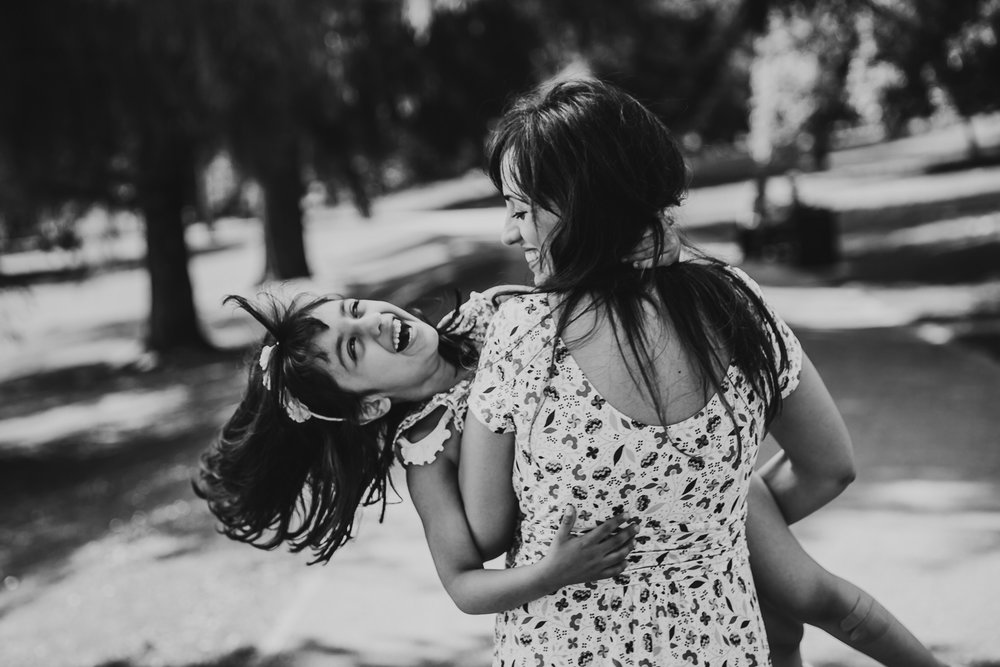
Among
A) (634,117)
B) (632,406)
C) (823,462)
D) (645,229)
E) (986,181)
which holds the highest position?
(634,117)

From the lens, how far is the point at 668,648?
2016 millimetres

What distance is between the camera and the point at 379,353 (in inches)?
86.1

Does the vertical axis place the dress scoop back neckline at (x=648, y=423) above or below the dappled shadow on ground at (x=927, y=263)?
above

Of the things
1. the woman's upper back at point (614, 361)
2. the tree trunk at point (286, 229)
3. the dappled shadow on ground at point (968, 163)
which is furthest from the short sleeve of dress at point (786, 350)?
the dappled shadow on ground at point (968, 163)

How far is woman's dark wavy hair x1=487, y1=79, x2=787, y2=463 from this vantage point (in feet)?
6.01

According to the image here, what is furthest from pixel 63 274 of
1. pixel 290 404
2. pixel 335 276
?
pixel 335 276

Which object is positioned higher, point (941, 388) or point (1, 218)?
point (1, 218)

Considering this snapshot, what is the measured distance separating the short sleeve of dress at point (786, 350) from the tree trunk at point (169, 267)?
13.2 m

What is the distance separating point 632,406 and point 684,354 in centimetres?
13

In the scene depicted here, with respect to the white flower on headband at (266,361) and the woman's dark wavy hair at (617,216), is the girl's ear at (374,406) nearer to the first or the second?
the white flower on headband at (266,361)

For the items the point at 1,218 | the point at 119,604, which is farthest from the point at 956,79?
the point at 1,218

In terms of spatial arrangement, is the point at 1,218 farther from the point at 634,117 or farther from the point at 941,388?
the point at 634,117

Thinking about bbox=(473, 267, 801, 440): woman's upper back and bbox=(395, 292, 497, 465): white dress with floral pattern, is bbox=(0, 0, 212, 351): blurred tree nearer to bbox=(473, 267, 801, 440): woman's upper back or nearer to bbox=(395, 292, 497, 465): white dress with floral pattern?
bbox=(395, 292, 497, 465): white dress with floral pattern

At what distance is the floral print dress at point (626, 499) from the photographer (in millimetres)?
1836
